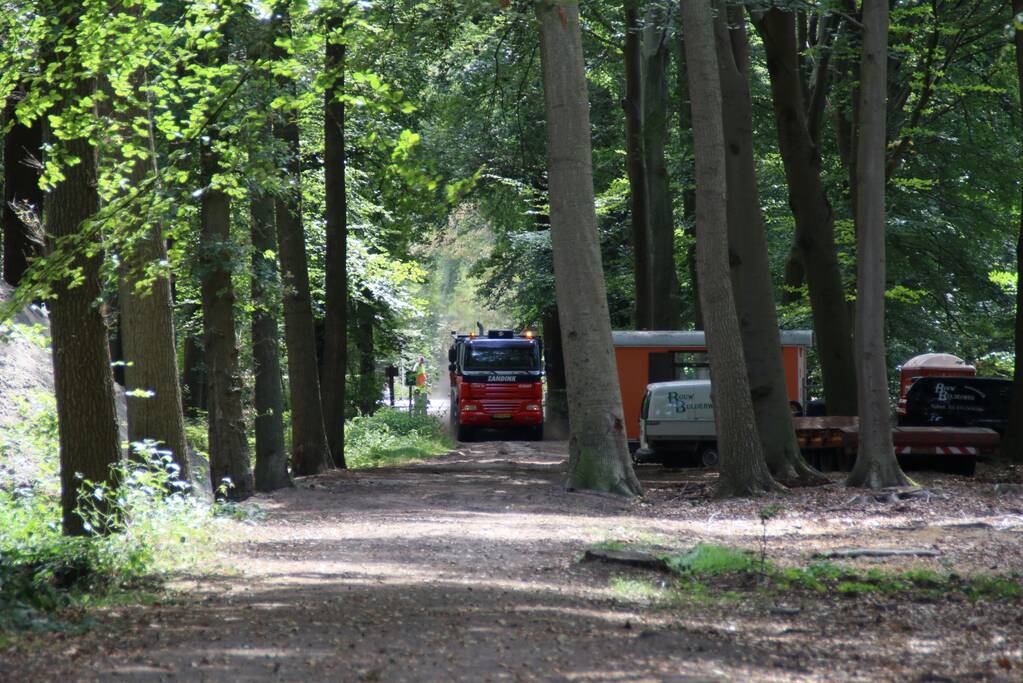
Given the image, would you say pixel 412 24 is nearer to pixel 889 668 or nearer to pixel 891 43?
pixel 889 668

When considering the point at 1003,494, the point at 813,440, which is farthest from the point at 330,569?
the point at 813,440

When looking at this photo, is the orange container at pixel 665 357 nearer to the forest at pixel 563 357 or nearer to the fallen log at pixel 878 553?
the forest at pixel 563 357

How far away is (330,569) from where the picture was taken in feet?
32.4

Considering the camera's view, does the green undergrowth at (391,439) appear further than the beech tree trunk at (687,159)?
Yes

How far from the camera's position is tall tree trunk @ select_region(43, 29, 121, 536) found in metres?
10.8

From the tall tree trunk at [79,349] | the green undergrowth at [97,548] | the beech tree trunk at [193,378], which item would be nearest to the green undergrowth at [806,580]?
the green undergrowth at [97,548]

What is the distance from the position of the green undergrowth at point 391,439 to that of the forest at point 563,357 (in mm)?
587

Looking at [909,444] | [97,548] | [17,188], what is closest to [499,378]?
[909,444]

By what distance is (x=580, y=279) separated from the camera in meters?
16.2

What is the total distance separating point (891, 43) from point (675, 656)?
72.4 ft

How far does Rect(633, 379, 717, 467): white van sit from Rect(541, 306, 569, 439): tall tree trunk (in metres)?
15.3

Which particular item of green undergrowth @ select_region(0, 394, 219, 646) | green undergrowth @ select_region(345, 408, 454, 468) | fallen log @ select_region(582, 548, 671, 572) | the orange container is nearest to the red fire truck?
green undergrowth @ select_region(345, 408, 454, 468)

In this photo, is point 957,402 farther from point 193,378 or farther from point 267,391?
point 193,378

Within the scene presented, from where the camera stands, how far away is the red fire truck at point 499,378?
1483 inches
